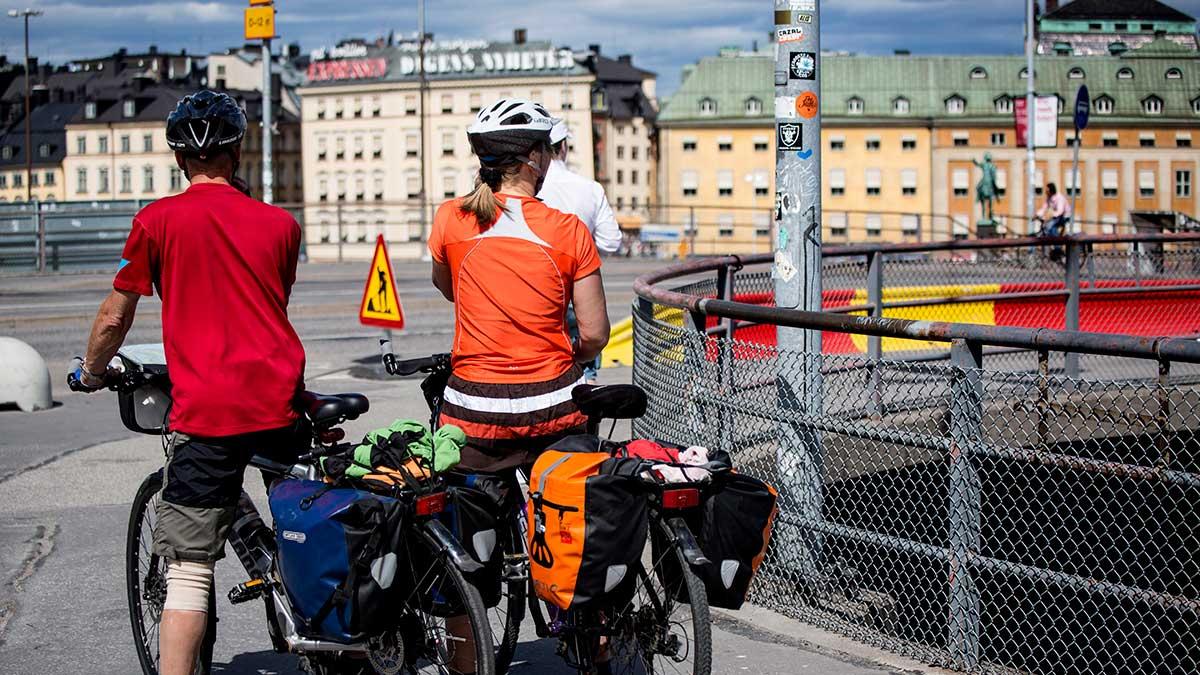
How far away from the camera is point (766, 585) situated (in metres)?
6.74

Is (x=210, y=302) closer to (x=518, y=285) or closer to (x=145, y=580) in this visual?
(x=518, y=285)

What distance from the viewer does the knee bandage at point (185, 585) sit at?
4.60 meters

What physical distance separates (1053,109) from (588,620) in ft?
126

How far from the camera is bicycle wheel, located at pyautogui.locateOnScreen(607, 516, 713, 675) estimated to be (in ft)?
14.5

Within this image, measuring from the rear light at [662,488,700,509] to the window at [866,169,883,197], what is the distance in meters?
118

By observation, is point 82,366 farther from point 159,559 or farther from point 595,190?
point 595,190

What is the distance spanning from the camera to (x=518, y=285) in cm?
477

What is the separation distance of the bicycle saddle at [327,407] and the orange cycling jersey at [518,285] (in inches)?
14.1

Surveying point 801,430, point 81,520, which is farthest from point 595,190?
point 81,520

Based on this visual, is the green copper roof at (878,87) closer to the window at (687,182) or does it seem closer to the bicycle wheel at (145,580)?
the window at (687,182)

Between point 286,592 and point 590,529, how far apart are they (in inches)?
39.8

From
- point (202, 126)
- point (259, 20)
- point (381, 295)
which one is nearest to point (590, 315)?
point (202, 126)

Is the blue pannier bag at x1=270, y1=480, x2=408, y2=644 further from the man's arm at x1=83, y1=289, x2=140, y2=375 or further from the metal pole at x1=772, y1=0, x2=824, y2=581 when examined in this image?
the metal pole at x1=772, y1=0, x2=824, y2=581

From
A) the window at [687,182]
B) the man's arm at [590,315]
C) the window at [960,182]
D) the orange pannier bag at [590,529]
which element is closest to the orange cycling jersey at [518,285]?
the man's arm at [590,315]
